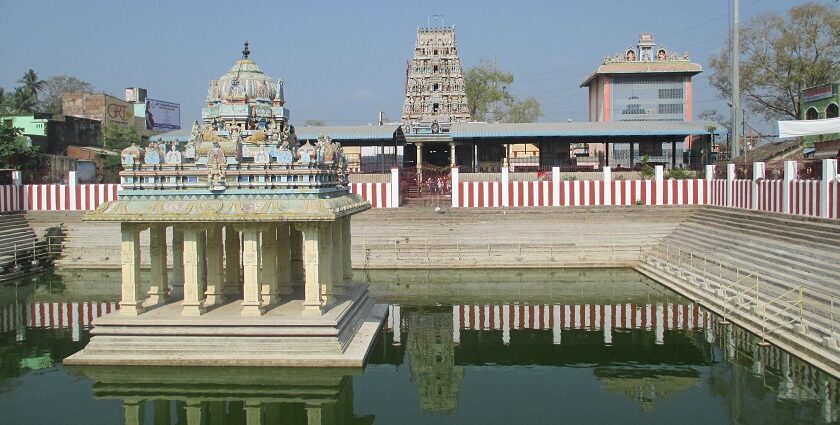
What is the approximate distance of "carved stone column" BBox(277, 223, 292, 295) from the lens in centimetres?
1579

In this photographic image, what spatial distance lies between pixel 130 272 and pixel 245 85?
4.37m

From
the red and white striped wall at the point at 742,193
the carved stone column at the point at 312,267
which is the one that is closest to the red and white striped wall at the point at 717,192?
the red and white striped wall at the point at 742,193

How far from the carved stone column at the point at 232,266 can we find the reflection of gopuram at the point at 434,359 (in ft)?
13.0

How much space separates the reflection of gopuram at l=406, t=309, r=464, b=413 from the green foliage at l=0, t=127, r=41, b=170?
76.3ft

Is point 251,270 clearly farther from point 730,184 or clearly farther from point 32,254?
point 730,184

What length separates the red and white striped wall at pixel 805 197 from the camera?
20.2 m

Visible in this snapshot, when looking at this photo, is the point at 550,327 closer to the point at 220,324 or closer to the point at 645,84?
the point at 220,324

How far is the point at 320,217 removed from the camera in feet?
41.1

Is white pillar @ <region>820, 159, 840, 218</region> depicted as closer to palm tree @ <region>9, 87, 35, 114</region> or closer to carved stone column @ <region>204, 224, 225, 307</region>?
carved stone column @ <region>204, 224, 225, 307</region>

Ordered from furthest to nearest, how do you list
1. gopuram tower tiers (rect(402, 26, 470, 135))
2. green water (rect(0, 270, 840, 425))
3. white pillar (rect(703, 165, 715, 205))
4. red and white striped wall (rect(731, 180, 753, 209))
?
1. gopuram tower tiers (rect(402, 26, 470, 135))
2. white pillar (rect(703, 165, 715, 205))
3. red and white striped wall (rect(731, 180, 753, 209))
4. green water (rect(0, 270, 840, 425))

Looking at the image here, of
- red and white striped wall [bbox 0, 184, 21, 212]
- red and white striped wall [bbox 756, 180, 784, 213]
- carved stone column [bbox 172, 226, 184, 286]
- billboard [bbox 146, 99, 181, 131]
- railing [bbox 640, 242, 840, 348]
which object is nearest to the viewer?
railing [bbox 640, 242, 840, 348]

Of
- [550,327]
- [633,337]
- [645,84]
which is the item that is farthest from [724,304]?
[645,84]

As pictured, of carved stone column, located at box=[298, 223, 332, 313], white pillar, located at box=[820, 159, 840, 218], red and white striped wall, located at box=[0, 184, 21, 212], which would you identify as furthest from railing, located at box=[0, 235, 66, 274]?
white pillar, located at box=[820, 159, 840, 218]

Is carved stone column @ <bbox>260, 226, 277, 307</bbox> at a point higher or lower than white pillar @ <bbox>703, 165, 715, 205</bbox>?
lower
